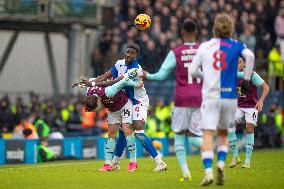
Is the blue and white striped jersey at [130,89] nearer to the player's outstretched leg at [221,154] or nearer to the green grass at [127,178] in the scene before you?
the green grass at [127,178]

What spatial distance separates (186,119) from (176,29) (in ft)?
69.1

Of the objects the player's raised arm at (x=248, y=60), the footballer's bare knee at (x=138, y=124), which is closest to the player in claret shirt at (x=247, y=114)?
the footballer's bare knee at (x=138, y=124)

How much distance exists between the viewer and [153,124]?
1314 inches

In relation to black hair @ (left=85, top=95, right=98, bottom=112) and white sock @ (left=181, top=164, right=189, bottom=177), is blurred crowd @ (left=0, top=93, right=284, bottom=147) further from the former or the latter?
white sock @ (left=181, top=164, right=189, bottom=177)

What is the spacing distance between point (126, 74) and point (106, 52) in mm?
19351

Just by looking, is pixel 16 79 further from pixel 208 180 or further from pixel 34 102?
pixel 208 180

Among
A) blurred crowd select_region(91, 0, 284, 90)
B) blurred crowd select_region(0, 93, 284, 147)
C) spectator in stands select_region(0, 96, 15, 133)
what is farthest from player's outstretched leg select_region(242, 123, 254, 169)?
blurred crowd select_region(91, 0, 284, 90)

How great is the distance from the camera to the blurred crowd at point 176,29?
36.2 m

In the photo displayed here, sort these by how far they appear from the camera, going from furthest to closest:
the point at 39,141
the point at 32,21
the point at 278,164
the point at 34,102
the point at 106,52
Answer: the point at 106,52
the point at 32,21
the point at 34,102
the point at 39,141
the point at 278,164

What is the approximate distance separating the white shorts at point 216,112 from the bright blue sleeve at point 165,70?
2.86ft

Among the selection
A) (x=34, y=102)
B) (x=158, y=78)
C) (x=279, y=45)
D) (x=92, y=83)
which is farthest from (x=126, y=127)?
(x=279, y=45)

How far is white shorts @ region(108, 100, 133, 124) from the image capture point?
19625 millimetres

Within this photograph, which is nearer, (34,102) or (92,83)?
(92,83)

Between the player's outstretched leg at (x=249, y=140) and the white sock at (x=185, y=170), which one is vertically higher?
the player's outstretched leg at (x=249, y=140)
